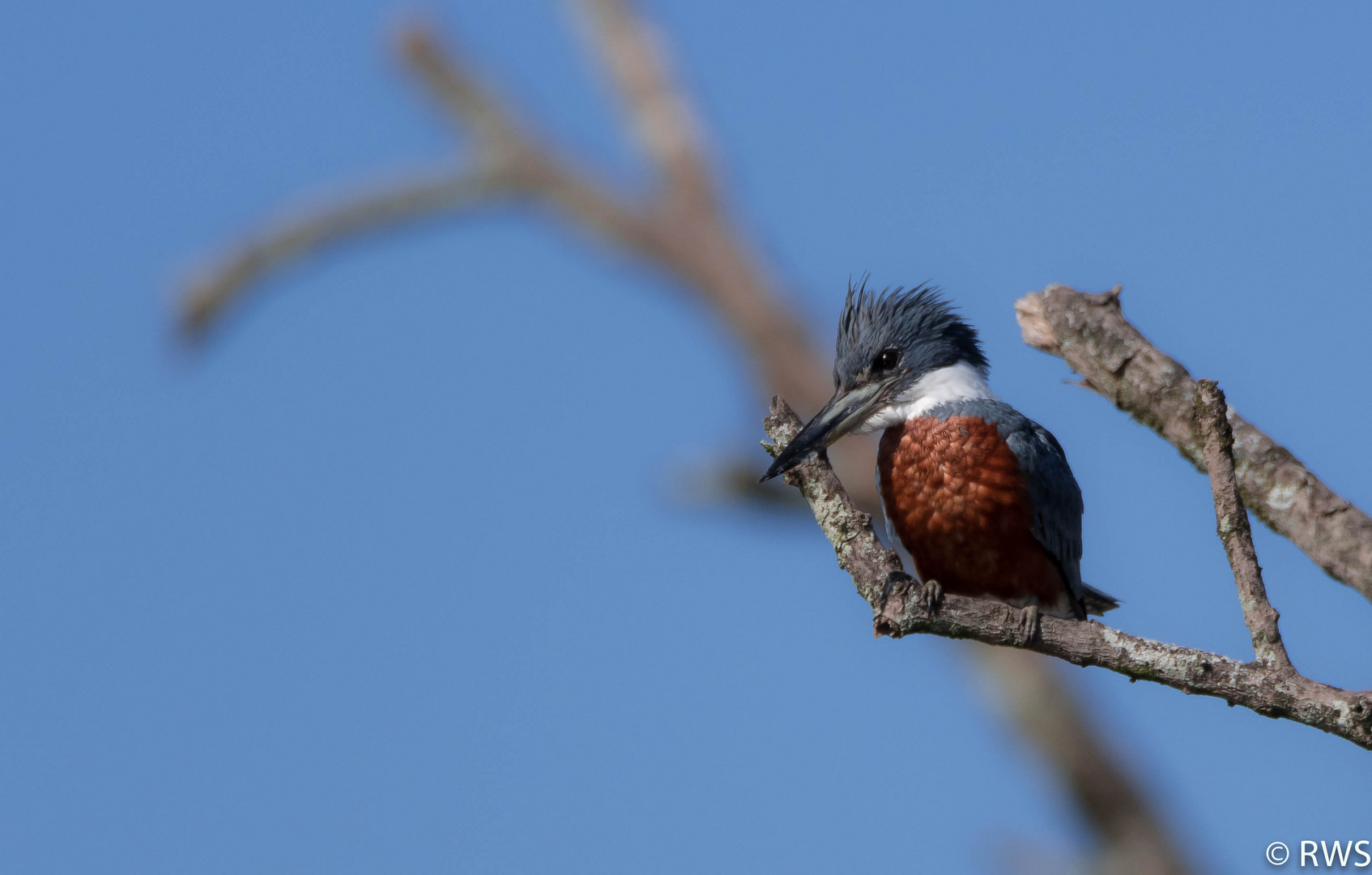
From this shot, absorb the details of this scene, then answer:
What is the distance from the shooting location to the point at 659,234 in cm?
1151

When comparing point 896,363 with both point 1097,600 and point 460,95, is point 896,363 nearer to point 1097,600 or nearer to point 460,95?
point 1097,600

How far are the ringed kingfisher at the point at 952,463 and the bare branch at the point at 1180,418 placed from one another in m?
0.47

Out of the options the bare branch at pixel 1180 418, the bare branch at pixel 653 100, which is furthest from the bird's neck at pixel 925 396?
the bare branch at pixel 653 100

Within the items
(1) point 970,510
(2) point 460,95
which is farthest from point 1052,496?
(2) point 460,95

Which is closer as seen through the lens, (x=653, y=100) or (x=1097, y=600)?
(x=1097, y=600)

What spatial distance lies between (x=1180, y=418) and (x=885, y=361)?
4.45 ft

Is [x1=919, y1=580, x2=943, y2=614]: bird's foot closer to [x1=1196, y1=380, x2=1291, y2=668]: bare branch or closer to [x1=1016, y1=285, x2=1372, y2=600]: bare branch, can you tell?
[x1=1196, y1=380, x2=1291, y2=668]: bare branch

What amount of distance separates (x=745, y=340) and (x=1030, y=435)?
5.78 m

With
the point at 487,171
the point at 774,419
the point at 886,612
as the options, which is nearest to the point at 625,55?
the point at 487,171

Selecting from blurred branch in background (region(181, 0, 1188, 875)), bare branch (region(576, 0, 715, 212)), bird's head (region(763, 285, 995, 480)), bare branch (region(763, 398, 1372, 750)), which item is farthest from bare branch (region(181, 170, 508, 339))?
bare branch (region(763, 398, 1372, 750))

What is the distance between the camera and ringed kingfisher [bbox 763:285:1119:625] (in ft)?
17.7

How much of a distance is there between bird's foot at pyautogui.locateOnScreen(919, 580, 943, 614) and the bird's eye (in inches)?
83.3

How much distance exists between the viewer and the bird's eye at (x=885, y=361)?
19.1 ft

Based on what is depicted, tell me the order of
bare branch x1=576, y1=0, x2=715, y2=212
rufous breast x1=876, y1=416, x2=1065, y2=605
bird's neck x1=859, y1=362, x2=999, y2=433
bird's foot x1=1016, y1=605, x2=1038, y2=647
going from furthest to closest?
bare branch x1=576, y1=0, x2=715, y2=212 < bird's neck x1=859, y1=362, x2=999, y2=433 < rufous breast x1=876, y1=416, x2=1065, y2=605 < bird's foot x1=1016, y1=605, x2=1038, y2=647
